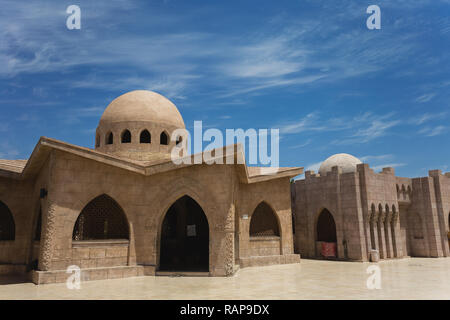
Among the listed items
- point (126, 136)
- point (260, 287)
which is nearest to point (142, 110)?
point (126, 136)

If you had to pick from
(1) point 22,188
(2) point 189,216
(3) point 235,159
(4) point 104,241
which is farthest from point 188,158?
(1) point 22,188

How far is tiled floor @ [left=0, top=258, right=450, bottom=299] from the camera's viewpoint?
8.91 m

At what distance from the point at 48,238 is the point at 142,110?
8.79 m

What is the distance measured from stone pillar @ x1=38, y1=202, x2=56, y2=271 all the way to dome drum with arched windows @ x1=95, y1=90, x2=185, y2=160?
6.08 meters

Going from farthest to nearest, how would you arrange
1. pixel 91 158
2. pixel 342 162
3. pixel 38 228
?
1. pixel 342 162
2. pixel 38 228
3. pixel 91 158

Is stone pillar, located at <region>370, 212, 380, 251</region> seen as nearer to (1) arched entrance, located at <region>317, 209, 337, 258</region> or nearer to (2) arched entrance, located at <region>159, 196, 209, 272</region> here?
(1) arched entrance, located at <region>317, 209, 337, 258</region>

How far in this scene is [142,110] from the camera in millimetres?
18266

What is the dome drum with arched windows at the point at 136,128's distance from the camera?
695 inches

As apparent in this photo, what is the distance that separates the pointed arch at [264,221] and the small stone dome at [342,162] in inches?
271

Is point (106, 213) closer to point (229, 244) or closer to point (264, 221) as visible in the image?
point (229, 244)

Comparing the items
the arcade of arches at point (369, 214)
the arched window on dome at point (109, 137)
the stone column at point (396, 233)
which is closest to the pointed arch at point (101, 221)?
the arched window on dome at point (109, 137)

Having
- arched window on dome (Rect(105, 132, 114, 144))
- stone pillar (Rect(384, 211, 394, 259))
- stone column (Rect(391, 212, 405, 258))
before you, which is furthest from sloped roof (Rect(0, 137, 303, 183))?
stone column (Rect(391, 212, 405, 258))
